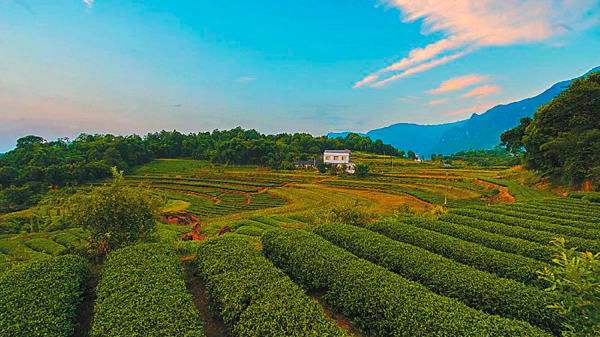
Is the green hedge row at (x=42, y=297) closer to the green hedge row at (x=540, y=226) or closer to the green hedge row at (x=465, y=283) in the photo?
the green hedge row at (x=465, y=283)

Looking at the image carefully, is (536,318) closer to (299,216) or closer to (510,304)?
(510,304)

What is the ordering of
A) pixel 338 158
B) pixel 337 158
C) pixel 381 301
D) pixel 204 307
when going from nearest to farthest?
pixel 381 301 → pixel 204 307 → pixel 338 158 → pixel 337 158

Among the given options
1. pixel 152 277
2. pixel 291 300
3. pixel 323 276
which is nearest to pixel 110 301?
pixel 152 277

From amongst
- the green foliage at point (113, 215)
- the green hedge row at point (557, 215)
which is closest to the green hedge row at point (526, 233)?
the green hedge row at point (557, 215)

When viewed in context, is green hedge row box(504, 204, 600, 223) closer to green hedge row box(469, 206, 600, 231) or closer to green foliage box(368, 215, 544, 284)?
green hedge row box(469, 206, 600, 231)

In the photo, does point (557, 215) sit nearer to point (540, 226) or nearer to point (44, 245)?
point (540, 226)

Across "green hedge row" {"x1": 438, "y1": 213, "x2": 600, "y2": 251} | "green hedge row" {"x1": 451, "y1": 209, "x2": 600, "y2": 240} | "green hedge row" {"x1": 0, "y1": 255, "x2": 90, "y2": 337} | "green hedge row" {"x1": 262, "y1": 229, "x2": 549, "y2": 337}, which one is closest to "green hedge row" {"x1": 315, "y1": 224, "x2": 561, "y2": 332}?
"green hedge row" {"x1": 262, "y1": 229, "x2": 549, "y2": 337}

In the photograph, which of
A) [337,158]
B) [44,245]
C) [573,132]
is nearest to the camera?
[44,245]

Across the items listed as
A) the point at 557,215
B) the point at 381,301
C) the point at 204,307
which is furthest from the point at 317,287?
the point at 557,215
